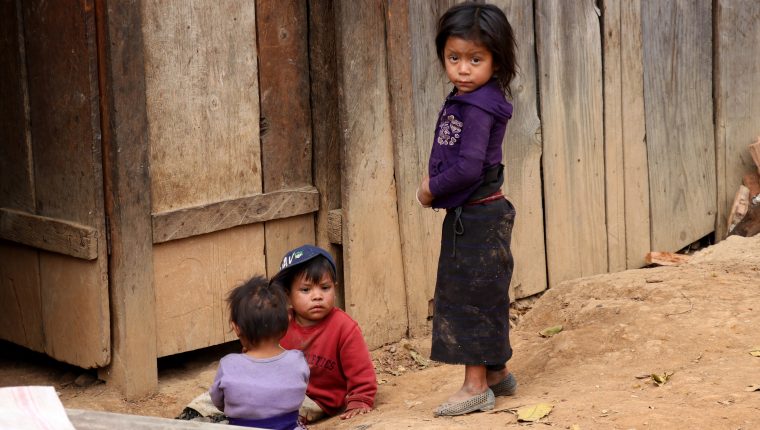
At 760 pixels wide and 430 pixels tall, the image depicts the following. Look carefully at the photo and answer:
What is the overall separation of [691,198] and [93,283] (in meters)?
3.84

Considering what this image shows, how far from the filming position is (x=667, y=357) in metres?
4.68

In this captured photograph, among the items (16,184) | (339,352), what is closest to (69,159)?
(16,184)

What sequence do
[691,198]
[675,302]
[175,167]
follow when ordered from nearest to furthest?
1. [175,167]
2. [675,302]
3. [691,198]

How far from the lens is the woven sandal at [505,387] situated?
14.8 feet

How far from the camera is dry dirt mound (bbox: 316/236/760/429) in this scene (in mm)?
3975

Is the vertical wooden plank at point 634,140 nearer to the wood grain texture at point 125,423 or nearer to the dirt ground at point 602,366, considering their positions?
the dirt ground at point 602,366

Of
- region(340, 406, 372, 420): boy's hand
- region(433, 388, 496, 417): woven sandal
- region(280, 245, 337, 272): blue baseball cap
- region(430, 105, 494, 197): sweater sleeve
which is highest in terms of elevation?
region(430, 105, 494, 197): sweater sleeve

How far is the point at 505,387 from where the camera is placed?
14.8ft

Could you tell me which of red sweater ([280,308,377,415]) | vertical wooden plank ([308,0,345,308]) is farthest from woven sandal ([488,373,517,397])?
vertical wooden plank ([308,0,345,308])

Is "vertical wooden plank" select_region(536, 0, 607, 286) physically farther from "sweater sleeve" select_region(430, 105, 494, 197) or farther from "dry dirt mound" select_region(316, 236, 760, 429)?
"sweater sleeve" select_region(430, 105, 494, 197)

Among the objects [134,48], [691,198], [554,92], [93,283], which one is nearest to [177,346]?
[93,283]

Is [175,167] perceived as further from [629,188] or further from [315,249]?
[629,188]

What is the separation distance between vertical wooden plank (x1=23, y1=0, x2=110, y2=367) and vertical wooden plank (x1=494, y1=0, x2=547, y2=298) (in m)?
2.16

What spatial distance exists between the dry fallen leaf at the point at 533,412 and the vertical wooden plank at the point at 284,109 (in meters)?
1.70
